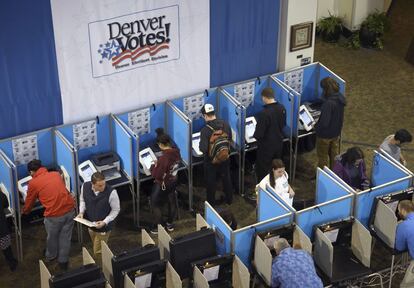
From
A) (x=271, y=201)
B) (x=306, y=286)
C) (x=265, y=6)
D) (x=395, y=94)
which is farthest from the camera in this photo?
(x=395, y=94)

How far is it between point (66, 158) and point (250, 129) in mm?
2455

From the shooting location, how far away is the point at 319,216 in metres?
8.50

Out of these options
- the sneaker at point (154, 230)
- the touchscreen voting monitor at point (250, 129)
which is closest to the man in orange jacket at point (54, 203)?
the sneaker at point (154, 230)

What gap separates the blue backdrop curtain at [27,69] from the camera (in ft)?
29.2

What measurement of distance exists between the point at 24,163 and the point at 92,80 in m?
1.25

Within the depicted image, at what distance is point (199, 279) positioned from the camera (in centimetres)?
777

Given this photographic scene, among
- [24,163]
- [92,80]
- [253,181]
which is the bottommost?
[253,181]

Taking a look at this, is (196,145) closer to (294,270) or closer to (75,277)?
(294,270)

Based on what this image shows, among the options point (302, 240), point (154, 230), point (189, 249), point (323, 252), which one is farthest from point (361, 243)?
point (154, 230)

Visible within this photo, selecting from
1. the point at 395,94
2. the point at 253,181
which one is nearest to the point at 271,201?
the point at 253,181

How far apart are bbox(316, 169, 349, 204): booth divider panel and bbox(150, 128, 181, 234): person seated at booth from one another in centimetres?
160

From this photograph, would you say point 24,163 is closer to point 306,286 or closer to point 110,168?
point 110,168

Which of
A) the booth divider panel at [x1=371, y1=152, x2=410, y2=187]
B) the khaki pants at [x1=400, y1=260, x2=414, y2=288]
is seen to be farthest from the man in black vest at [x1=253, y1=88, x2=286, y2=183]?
the khaki pants at [x1=400, y1=260, x2=414, y2=288]

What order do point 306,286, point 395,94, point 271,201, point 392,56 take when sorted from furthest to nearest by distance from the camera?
point 392,56
point 395,94
point 271,201
point 306,286
